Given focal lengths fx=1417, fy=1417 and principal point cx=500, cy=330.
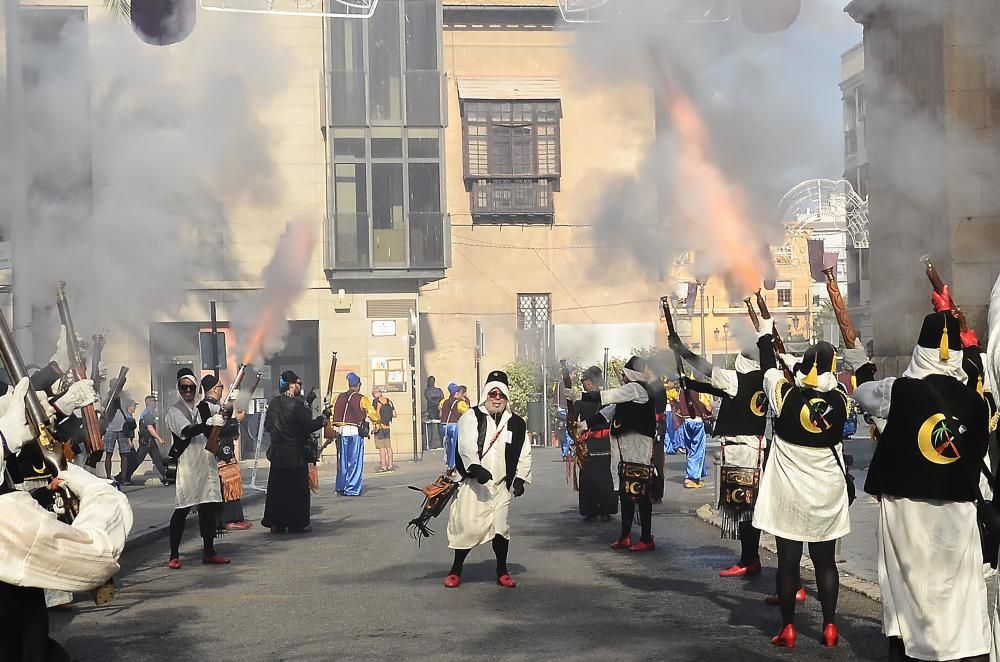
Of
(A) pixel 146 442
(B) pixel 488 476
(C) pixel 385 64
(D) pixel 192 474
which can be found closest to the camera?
(B) pixel 488 476

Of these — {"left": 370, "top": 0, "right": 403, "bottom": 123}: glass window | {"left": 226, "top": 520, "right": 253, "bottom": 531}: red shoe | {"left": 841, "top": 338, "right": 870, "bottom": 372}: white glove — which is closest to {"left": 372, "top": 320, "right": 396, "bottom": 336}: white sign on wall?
{"left": 370, "top": 0, "right": 403, "bottom": 123}: glass window

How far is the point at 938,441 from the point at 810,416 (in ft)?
6.32

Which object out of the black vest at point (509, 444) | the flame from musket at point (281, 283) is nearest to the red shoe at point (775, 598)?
the black vest at point (509, 444)

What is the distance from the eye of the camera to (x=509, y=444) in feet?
38.0

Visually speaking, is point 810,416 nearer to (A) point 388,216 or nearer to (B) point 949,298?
(B) point 949,298

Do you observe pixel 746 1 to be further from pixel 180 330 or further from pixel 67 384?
pixel 180 330

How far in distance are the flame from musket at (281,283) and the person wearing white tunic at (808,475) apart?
12.0 meters

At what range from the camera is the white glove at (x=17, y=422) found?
6438 mm

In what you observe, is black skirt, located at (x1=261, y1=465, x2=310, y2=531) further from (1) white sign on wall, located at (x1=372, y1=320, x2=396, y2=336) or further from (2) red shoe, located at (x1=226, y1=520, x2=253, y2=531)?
(1) white sign on wall, located at (x1=372, y1=320, x2=396, y2=336)

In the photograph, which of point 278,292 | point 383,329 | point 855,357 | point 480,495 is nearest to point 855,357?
point 855,357

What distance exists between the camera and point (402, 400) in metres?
37.0

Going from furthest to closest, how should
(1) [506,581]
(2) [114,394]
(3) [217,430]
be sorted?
(2) [114,394] → (3) [217,430] → (1) [506,581]

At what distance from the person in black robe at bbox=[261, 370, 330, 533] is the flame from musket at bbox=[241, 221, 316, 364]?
3.41 m

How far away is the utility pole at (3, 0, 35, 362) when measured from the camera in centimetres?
1692
